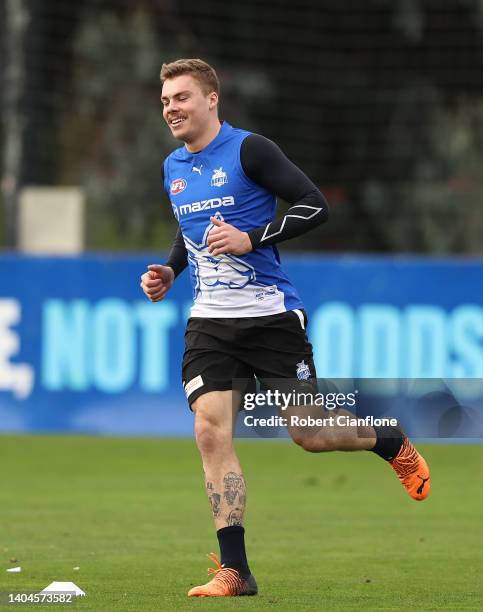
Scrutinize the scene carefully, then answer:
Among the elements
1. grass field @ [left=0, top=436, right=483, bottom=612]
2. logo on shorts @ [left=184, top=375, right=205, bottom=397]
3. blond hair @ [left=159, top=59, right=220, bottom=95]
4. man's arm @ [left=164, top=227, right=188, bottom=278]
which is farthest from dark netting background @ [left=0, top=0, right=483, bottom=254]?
logo on shorts @ [left=184, top=375, right=205, bottom=397]

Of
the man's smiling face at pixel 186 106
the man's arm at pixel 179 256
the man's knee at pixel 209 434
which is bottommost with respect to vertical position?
the man's knee at pixel 209 434

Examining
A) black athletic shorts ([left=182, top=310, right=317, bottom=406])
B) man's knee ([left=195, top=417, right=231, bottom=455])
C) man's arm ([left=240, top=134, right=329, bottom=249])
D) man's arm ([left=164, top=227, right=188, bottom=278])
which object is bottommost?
man's knee ([left=195, top=417, right=231, bottom=455])

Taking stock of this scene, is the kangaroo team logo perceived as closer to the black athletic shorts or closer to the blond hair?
the blond hair

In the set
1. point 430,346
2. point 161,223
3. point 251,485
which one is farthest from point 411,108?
point 251,485

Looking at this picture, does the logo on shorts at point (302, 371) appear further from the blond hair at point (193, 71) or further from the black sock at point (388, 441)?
the blond hair at point (193, 71)

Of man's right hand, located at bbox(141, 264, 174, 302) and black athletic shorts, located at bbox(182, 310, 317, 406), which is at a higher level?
man's right hand, located at bbox(141, 264, 174, 302)

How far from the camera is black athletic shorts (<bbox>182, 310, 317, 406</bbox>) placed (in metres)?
7.46

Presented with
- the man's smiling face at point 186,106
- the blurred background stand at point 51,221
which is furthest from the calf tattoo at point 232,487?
the blurred background stand at point 51,221

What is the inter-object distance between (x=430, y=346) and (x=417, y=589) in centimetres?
731

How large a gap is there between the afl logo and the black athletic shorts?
1.87 ft

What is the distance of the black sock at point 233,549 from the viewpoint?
7332 millimetres

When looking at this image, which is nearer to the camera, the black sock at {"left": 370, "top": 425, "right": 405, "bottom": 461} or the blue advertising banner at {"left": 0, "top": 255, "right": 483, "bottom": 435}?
the black sock at {"left": 370, "top": 425, "right": 405, "bottom": 461}

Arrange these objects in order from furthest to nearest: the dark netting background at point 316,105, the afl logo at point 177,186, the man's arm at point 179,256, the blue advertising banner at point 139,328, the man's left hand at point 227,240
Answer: the dark netting background at point 316,105 → the blue advertising banner at point 139,328 → the man's arm at point 179,256 → the afl logo at point 177,186 → the man's left hand at point 227,240

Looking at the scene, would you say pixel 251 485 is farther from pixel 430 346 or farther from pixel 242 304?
pixel 242 304
